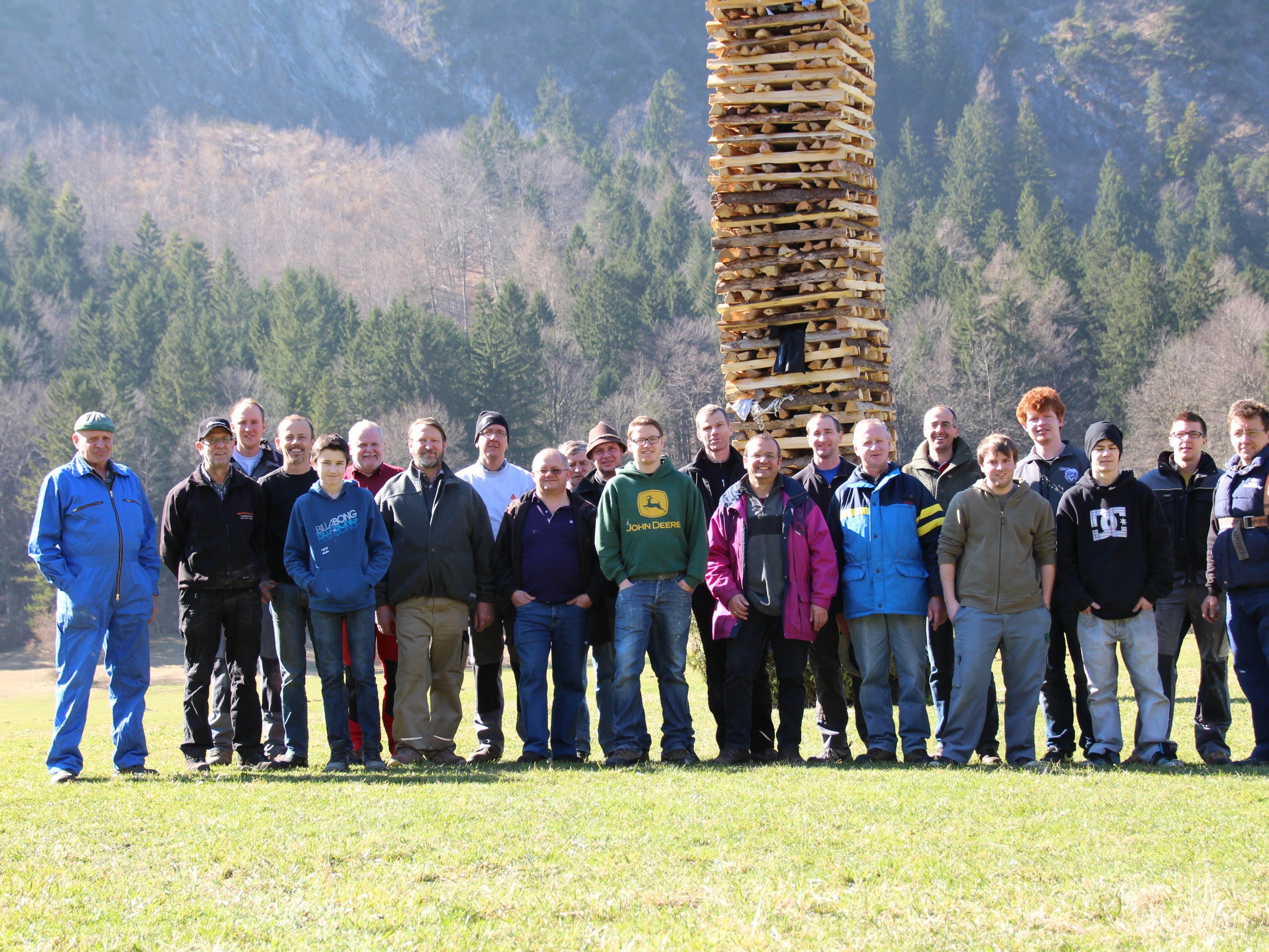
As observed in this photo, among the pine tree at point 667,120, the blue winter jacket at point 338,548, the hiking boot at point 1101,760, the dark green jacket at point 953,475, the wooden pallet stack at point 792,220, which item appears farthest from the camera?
the pine tree at point 667,120

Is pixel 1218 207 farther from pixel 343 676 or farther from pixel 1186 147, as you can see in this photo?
pixel 343 676

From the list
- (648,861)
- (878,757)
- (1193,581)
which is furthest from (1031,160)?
(648,861)

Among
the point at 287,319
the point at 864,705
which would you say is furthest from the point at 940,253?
the point at 864,705

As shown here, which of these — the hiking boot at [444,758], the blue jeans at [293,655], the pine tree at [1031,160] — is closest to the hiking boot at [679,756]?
the hiking boot at [444,758]

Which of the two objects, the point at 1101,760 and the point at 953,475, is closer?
the point at 1101,760

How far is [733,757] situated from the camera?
7.77 metres

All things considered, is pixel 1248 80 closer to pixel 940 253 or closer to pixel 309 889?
pixel 940 253

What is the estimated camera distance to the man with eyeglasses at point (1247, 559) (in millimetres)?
7438

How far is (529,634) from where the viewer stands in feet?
26.7

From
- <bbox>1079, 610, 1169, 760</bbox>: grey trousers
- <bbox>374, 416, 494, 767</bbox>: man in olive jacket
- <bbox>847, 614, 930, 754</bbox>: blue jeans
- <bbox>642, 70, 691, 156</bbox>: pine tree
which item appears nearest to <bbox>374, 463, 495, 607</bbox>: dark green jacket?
<bbox>374, 416, 494, 767</bbox>: man in olive jacket

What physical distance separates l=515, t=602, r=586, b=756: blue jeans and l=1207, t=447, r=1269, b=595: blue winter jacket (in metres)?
3.98

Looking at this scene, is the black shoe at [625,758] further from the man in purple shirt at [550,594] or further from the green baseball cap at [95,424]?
the green baseball cap at [95,424]

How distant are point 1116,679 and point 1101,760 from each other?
50 cm

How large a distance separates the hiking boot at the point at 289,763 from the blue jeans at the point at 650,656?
2.02 m
